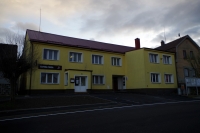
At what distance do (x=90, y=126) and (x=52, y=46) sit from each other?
1810cm

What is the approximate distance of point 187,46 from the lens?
105ft

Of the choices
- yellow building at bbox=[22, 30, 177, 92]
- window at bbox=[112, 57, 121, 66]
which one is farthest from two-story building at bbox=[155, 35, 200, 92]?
window at bbox=[112, 57, 121, 66]

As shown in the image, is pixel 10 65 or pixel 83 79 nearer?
pixel 10 65

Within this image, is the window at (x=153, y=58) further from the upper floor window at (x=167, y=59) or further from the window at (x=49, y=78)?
the window at (x=49, y=78)

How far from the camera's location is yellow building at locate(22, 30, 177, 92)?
2217cm

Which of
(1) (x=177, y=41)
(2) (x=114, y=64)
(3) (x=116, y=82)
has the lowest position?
(3) (x=116, y=82)

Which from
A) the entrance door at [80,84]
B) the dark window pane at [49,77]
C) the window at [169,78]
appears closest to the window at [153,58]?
the window at [169,78]

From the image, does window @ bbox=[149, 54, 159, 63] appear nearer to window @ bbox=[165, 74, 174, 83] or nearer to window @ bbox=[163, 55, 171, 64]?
window @ bbox=[163, 55, 171, 64]

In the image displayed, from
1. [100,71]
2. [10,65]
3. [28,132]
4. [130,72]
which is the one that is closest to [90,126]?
[28,132]

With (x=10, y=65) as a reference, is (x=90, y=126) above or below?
below

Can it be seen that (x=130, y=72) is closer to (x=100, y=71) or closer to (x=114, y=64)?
(x=114, y=64)

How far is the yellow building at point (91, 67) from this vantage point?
22172 millimetres

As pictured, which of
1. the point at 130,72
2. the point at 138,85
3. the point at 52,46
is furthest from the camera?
the point at 130,72

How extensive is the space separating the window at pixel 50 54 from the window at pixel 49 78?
2056 millimetres
